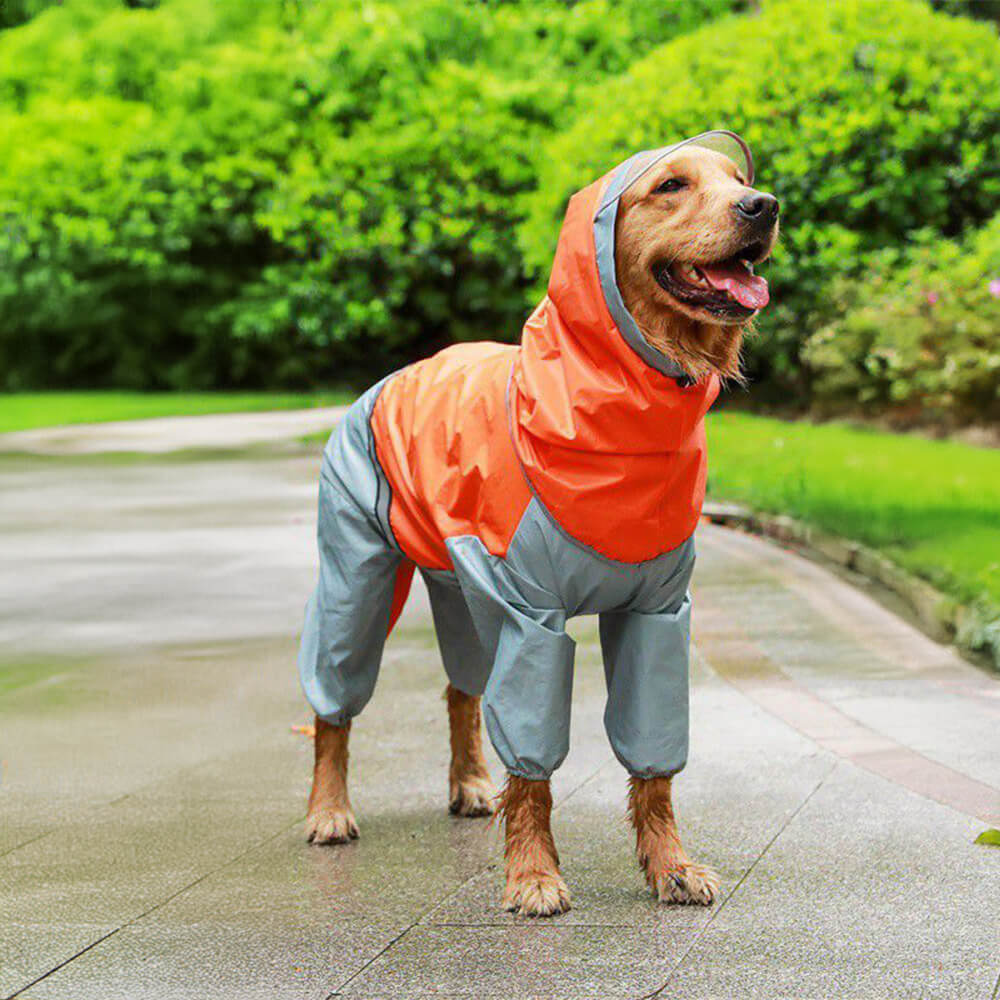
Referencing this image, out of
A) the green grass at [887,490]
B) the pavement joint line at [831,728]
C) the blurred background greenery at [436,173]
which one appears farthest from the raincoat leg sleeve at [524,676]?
the blurred background greenery at [436,173]

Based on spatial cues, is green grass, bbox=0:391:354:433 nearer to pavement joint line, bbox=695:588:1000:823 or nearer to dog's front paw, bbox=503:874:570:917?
pavement joint line, bbox=695:588:1000:823

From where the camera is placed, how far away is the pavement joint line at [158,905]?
3689 millimetres

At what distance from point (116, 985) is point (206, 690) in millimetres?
3304

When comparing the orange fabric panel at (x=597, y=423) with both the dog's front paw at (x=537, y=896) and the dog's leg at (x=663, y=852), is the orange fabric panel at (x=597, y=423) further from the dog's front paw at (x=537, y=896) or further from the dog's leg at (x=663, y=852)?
the dog's front paw at (x=537, y=896)

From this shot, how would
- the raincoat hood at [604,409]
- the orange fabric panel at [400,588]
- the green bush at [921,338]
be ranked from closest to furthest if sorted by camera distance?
the raincoat hood at [604,409]
the orange fabric panel at [400,588]
the green bush at [921,338]

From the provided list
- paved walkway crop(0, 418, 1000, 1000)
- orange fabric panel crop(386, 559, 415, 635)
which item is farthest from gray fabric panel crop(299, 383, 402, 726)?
paved walkway crop(0, 418, 1000, 1000)

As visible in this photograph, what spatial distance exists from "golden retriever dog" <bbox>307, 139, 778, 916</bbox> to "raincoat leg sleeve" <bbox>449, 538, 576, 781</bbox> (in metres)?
0.04

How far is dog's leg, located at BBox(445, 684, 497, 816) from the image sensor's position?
500 centimetres

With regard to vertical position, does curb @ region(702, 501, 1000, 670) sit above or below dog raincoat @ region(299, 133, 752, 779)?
below

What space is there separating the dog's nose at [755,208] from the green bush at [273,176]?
21.8 meters

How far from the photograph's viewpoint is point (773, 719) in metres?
6.14

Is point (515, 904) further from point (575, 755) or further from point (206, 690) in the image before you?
point (206, 690)

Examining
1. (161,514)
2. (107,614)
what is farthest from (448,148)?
(107,614)

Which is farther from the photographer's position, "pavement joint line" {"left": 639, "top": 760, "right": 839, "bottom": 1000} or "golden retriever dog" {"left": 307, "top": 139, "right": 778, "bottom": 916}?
"golden retriever dog" {"left": 307, "top": 139, "right": 778, "bottom": 916}
